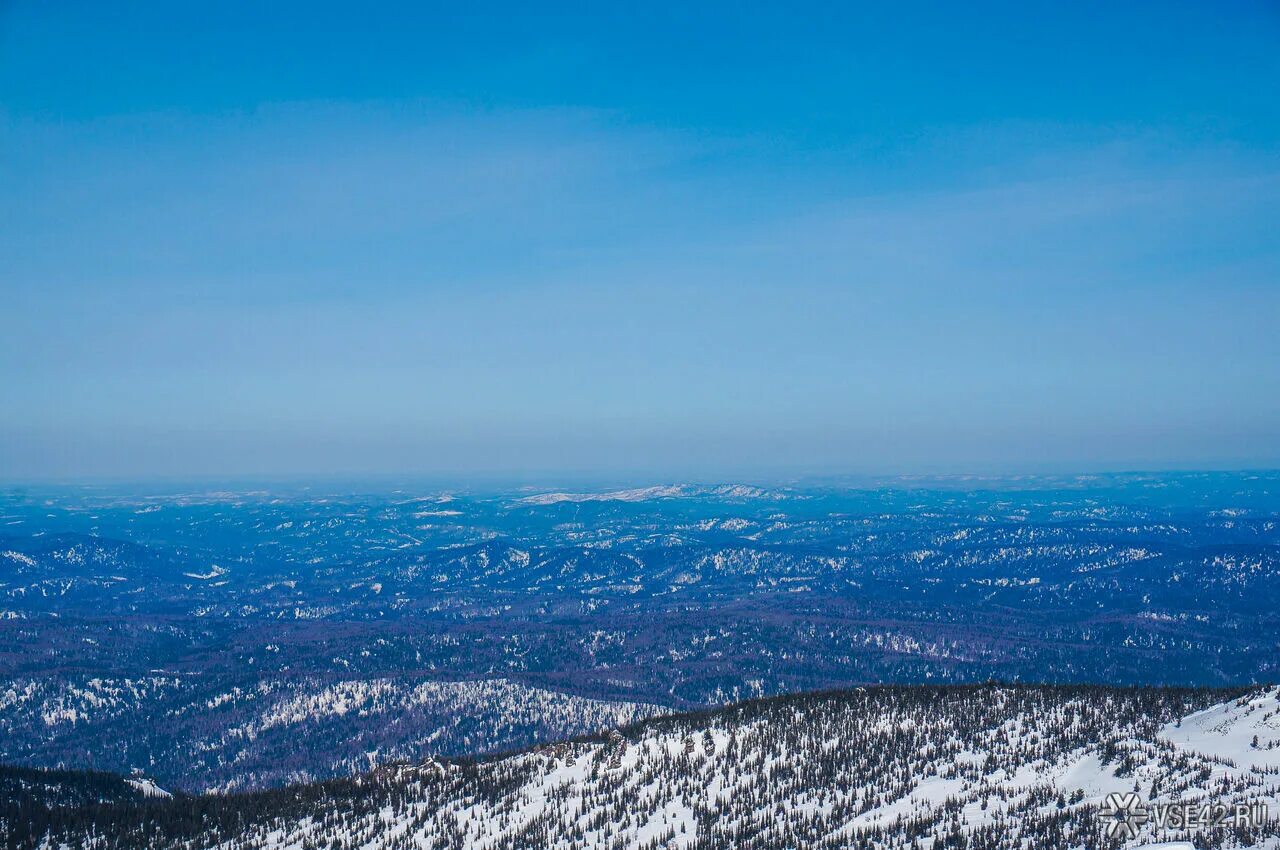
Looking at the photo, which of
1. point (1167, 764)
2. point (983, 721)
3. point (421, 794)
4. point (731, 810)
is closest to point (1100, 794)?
point (1167, 764)

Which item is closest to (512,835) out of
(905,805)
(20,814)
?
(905,805)

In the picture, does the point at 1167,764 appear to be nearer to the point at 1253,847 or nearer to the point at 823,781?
the point at 1253,847

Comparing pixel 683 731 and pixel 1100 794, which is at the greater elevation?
pixel 1100 794

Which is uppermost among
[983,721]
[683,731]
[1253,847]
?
[1253,847]

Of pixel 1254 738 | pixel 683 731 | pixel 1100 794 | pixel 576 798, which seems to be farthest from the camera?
pixel 683 731

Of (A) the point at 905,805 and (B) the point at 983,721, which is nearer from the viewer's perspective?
(A) the point at 905,805

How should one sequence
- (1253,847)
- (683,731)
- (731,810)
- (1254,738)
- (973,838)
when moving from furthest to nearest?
(683,731), (731,810), (1254,738), (973,838), (1253,847)

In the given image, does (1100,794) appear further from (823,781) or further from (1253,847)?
(823,781)
